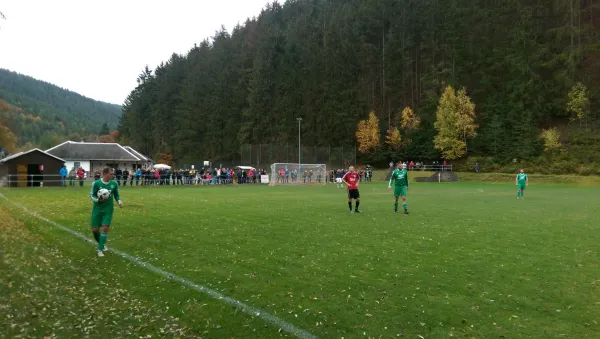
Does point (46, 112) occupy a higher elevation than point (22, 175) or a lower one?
higher

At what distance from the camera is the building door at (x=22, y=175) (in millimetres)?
35250

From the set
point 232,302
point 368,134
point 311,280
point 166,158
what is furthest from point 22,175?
point 166,158

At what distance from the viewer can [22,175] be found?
3425cm

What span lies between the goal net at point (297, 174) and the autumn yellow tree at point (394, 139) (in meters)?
19.5

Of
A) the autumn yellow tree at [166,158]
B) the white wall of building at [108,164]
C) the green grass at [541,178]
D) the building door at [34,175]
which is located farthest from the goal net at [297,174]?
the autumn yellow tree at [166,158]

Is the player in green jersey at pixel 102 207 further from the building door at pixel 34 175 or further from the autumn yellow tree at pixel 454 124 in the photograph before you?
the autumn yellow tree at pixel 454 124

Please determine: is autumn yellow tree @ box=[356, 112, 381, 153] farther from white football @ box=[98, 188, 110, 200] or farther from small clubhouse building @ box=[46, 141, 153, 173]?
white football @ box=[98, 188, 110, 200]

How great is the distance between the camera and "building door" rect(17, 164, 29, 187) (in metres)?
35.2

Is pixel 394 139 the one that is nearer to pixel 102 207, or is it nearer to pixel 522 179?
pixel 522 179

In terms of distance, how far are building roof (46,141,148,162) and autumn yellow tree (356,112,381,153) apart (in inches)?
1408

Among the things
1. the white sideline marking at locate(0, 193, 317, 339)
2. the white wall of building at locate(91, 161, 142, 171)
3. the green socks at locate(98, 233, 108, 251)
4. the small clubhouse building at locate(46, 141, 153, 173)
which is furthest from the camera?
the white wall of building at locate(91, 161, 142, 171)

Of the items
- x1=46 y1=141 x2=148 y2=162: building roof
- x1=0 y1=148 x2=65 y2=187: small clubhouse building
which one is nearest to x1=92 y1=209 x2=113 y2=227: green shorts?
x1=0 y1=148 x2=65 y2=187: small clubhouse building

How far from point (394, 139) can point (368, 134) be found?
4.32m

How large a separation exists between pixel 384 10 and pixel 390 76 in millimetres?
14390
